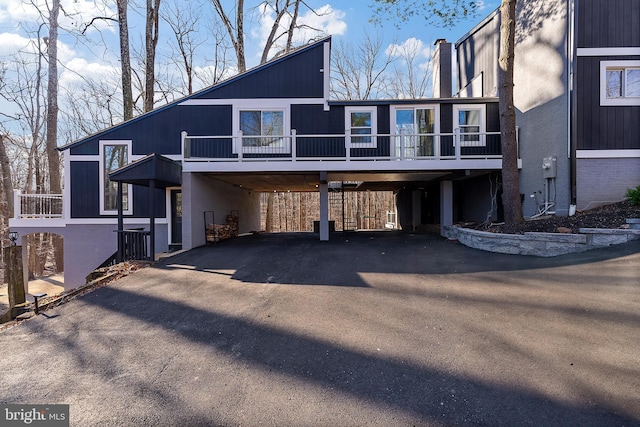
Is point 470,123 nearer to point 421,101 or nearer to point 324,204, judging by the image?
point 421,101

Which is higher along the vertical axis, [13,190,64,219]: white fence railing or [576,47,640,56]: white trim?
[576,47,640,56]: white trim

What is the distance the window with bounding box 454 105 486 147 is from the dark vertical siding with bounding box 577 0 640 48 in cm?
347

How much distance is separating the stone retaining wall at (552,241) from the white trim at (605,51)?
5.17 m

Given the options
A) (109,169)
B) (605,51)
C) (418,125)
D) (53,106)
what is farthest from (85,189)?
(605,51)

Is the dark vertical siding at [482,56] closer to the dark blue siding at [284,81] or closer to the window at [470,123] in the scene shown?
the window at [470,123]

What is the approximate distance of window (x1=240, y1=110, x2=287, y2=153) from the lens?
38.2ft

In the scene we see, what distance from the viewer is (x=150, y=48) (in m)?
16.6

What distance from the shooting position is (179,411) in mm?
2725

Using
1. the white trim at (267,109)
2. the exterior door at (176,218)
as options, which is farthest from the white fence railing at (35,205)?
the white trim at (267,109)

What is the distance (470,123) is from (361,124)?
Result: 4083 millimetres

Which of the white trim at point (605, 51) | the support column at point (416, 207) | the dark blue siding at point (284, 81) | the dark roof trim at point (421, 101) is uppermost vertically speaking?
the dark blue siding at point (284, 81)

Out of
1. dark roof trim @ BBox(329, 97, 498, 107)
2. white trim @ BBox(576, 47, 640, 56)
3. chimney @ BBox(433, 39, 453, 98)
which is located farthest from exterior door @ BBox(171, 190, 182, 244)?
white trim @ BBox(576, 47, 640, 56)

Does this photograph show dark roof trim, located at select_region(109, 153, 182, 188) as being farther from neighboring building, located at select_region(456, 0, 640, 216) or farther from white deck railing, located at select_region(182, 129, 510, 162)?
neighboring building, located at select_region(456, 0, 640, 216)

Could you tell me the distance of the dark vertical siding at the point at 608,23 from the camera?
8.42 m
